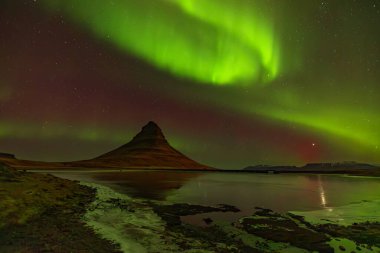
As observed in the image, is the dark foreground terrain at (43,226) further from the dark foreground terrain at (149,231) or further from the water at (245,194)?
the water at (245,194)

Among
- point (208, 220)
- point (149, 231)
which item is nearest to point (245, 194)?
point (208, 220)

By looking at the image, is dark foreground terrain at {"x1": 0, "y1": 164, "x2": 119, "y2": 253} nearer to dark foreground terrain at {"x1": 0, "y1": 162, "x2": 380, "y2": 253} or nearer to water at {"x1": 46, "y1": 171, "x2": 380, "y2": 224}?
dark foreground terrain at {"x1": 0, "y1": 162, "x2": 380, "y2": 253}

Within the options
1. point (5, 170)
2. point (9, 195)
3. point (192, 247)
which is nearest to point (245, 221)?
point (192, 247)

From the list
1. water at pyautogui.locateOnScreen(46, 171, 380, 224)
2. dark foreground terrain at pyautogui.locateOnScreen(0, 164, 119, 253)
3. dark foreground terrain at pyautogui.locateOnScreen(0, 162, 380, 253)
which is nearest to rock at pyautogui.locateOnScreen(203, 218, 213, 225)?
dark foreground terrain at pyautogui.locateOnScreen(0, 162, 380, 253)

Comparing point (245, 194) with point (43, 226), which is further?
point (245, 194)

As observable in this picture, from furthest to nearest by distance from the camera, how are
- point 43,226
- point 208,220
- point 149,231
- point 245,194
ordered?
point 245,194 → point 208,220 → point 149,231 → point 43,226

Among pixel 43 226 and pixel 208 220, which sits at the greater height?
pixel 43 226

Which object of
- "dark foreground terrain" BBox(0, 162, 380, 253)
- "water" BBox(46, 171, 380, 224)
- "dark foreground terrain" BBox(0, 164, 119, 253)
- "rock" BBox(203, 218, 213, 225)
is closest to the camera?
"dark foreground terrain" BBox(0, 164, 119, 253)

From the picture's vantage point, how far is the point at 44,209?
23.6 m

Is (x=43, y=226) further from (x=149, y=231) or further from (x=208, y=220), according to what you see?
(x=208, y=220)

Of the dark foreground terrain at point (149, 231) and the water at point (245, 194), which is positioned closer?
the dark foreground terrain at point (149, 231)

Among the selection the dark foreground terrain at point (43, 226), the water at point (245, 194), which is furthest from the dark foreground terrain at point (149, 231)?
the water at point (245, 194)

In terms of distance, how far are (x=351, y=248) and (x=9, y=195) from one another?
2293cm

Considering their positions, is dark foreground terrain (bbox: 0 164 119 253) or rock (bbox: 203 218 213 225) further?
rock (bbox: 203 218 213 225)
